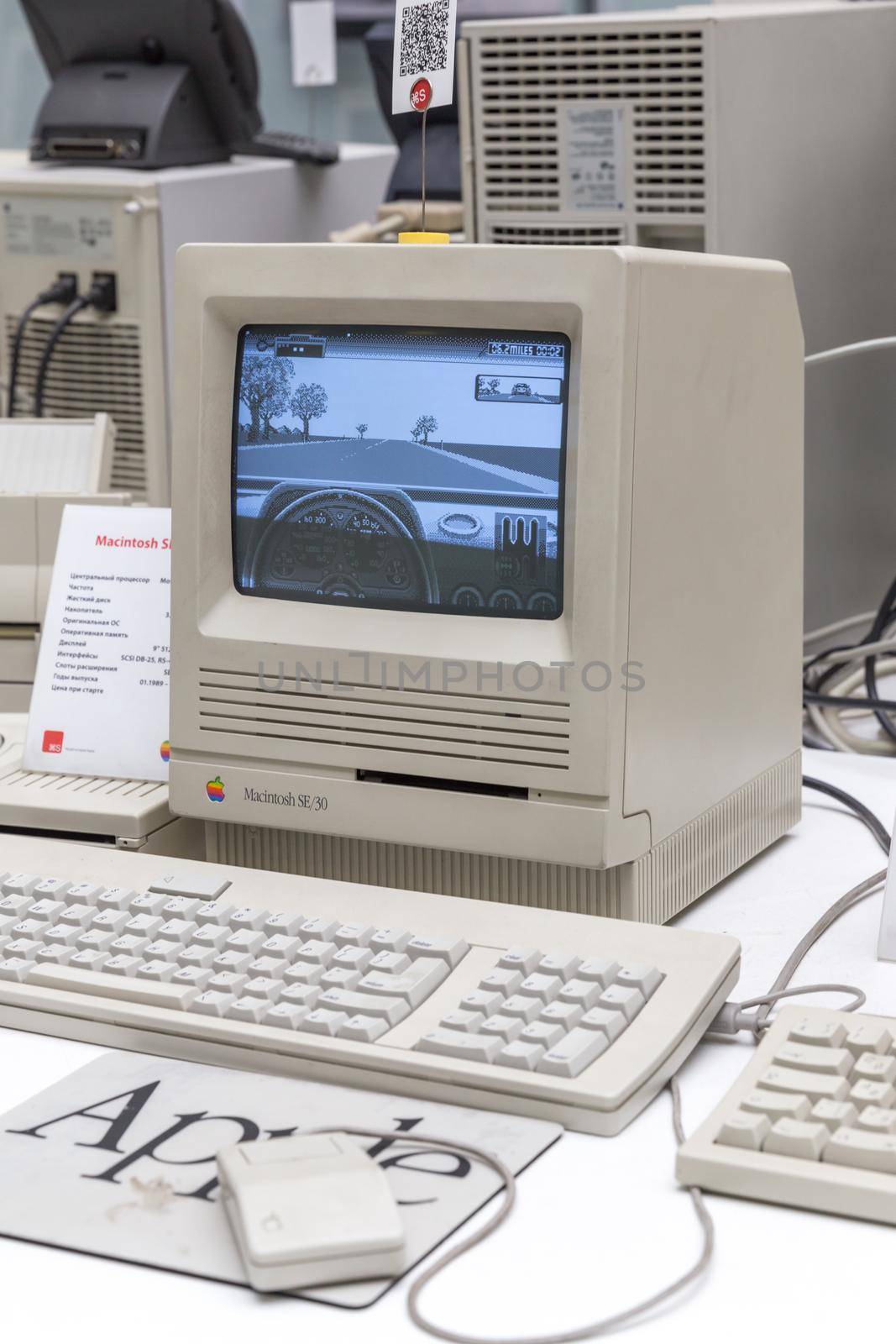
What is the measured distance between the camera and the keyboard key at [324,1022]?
2.48 feet

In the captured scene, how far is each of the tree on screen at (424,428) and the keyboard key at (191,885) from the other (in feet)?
0.98

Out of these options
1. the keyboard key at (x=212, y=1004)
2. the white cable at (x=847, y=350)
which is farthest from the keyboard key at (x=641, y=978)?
the white cable at (x=847, y=350)

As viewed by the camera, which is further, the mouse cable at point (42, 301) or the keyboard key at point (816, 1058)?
the mouse cable at point (42, 301)

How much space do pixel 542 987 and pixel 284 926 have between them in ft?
0.54

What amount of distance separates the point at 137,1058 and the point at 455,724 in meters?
0.28

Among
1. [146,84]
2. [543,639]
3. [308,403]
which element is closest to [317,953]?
[543,639]

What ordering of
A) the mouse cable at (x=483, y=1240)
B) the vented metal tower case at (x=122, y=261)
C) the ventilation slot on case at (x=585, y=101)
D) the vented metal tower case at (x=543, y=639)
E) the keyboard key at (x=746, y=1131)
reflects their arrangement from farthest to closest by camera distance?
the vented metal tower case at (x=122, y=261) → the ventilation slot on case at (x=585, y=101) → the vented metal tower case at (x=543, y=639) → the keyboard key at (x=746, y=1131) → the mouse cable at (x=483, y=1240)

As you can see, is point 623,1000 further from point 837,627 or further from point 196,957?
point 837,627

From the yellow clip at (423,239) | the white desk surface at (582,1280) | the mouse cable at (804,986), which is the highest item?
the yellow clip at (423,239)

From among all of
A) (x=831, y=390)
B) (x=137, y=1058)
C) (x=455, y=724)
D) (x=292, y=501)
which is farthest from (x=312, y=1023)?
(x=831, y=390)

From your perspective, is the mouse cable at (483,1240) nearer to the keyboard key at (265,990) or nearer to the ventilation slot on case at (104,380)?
the keyboard key at (265,990)

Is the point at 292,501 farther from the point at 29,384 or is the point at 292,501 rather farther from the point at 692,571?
the point at 29,384

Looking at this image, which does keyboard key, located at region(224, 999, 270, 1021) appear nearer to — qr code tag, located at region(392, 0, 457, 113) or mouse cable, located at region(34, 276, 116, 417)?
qr code tag, located at region(392, 0, 457, 113)

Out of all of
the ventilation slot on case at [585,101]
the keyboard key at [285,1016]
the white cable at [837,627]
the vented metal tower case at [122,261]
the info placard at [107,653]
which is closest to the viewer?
the keyboard key at [285,1016]
